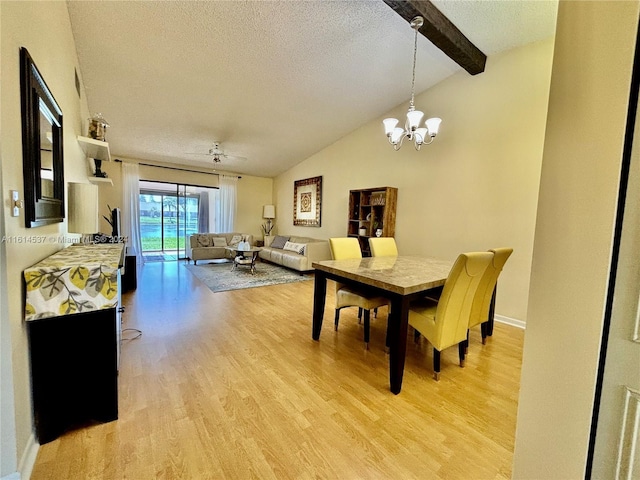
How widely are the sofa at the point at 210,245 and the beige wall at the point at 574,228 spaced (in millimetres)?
6491

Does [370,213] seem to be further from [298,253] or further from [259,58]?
[259,58]

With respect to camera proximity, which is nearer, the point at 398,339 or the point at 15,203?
the point at 15,203

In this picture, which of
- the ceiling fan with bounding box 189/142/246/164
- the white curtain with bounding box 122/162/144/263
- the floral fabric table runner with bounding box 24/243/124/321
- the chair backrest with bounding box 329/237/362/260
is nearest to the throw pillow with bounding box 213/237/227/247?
the white curtain with bounding box 122/162/144/263

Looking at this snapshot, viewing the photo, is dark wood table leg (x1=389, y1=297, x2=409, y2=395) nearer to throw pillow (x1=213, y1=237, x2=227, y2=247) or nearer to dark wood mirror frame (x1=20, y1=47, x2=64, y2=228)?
dark wood mirror frame (x1=20, y1=47, x2=64, y2=228)

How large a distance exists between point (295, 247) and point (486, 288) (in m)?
4.15

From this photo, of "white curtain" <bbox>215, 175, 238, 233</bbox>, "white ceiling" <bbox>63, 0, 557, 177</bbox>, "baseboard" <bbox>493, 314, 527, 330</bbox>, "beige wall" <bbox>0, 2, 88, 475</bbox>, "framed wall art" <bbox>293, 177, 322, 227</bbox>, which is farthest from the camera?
"white curtain" <bbox>215, 175, 238, 233</bbox>

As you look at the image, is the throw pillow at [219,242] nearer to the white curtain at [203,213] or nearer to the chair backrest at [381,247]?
the white curtain at [203,213]

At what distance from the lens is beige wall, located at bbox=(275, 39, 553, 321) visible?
9.74 ft

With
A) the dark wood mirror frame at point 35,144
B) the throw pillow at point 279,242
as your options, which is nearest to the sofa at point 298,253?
the throw pillow at point 279,242

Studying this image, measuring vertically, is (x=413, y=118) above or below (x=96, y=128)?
above

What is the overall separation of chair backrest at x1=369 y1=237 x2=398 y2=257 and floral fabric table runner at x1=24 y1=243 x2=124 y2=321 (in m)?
2.55

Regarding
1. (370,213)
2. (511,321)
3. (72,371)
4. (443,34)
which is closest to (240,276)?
(370,213)

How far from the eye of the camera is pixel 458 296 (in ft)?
6.16

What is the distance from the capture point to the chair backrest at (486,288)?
213 cm
